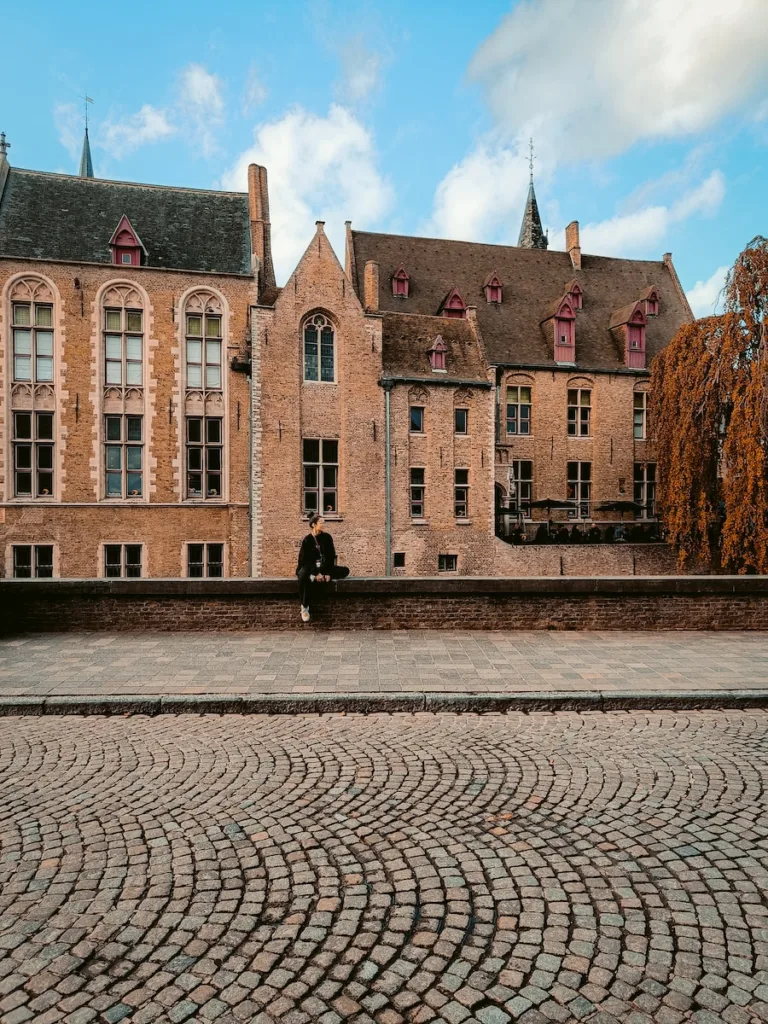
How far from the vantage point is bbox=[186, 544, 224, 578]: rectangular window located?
23219 mm

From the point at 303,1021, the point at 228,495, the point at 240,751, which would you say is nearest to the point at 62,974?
the point at 303,1021

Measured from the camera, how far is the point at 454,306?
2997cm

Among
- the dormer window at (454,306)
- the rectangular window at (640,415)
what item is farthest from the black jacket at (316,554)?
the rectangular window at (640,415)

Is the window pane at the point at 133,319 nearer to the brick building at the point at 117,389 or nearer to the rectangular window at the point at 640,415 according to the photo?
the brick building at the point at 117,389

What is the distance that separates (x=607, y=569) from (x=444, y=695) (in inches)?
767

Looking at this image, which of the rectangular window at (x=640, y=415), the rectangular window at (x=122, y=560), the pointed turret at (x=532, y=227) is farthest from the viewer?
the pointed turret at (x=532, y=227)

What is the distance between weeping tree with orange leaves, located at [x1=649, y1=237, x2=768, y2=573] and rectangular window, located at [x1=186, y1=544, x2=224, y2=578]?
17.2 m

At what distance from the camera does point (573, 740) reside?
18.7 feet

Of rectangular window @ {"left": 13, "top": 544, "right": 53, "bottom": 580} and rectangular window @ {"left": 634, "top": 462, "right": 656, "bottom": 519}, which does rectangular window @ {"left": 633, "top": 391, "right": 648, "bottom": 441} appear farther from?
rectangular window @ {"left": 13, "top": 544, "right": 53, "bottom": 580}

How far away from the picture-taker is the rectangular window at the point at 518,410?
1152 inches

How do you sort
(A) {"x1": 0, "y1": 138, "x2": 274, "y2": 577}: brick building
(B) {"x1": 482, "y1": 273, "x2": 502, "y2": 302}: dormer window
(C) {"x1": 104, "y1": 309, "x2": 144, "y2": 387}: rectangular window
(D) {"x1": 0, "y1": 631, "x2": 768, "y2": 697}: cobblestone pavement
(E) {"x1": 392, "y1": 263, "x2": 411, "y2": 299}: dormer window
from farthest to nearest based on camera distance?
1. (B) {"x1": 482, "y1": 273, "x2": 502, "y2": 302}: dormer window
2. (E) {"x1": 392, "y1": 263, "x2": 411, "y2": 299}: dormer window
3. (C) {"x1": 104, "y1": 309, "x2": 144, "y2": 387}: rectangular window
4. (A) {"x1": 0, "y1": 138, "x2": 274, "y2": 577}: brick building
5. (D) {"x1": 0, "y1": 631, "x2": 768, "y2": 697}: cobblestone pavement

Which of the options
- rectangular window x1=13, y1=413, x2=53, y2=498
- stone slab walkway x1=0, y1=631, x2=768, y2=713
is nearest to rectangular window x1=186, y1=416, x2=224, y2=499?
rectangular window x1=13, y1=413, x2=53, y2=498

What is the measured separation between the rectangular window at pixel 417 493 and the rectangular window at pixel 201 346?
341 inches

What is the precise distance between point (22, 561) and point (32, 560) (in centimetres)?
43
